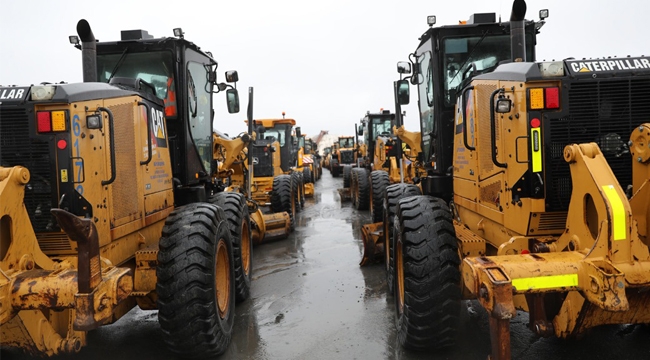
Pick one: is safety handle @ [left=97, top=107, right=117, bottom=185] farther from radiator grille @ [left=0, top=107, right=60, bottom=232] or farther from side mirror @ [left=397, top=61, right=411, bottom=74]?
side mirror @ [left=397, top=61, right=411, bottom=74]

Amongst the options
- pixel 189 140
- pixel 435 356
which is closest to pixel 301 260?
pixel 189 140

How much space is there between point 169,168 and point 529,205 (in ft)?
11.4

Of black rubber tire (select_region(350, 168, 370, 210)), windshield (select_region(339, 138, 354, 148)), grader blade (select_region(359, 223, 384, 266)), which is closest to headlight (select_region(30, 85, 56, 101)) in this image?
grader blade (select_region(359, 223, 384, 266))

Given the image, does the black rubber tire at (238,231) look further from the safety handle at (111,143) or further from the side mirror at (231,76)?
the safety handle at (111,143)

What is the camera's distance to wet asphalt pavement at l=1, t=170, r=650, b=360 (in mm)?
3910

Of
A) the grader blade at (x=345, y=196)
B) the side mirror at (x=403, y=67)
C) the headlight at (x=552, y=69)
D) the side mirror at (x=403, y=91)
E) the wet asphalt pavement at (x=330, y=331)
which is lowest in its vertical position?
the wet asphalt pavement at (x=330, y=331)

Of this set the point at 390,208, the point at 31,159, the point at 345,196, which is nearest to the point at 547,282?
the point at 390,208

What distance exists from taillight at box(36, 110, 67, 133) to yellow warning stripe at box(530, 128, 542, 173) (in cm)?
332

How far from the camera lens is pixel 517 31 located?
4.27m

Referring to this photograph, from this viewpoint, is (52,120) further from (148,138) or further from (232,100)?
(232,100)

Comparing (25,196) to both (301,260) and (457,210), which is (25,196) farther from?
(301,260)

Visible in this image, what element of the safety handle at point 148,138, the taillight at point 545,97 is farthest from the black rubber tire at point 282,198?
the taillight at point 545,97

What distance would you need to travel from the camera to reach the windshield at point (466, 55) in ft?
19.0

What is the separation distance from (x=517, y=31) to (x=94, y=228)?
3.76m
